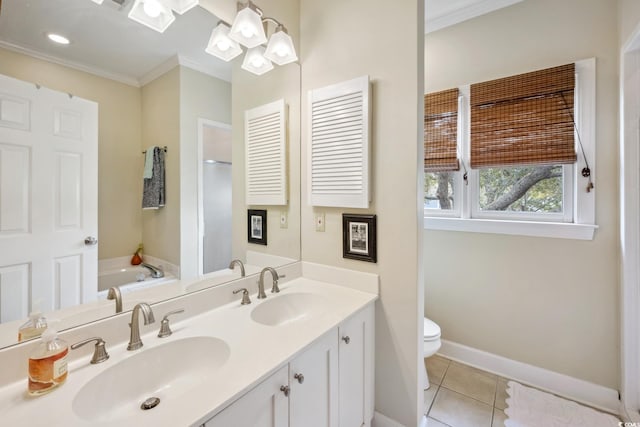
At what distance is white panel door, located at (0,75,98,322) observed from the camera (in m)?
0.83

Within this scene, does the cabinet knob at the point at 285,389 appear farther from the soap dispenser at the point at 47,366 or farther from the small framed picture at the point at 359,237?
the small framed picture at the point at 359,237

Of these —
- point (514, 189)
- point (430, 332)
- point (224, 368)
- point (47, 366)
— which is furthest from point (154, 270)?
point (514, 189)

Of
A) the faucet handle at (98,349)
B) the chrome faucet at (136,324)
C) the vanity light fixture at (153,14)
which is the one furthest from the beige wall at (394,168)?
the faucet handle at (98,349)

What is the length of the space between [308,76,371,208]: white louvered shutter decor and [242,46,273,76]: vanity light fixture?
32 cm

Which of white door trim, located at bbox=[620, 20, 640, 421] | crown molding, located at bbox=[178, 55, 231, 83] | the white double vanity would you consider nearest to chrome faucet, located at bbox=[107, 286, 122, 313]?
the white double vanity

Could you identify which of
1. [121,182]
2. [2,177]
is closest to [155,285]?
[121,182]

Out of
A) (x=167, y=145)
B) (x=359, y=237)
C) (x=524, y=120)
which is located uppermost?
(x=524, y=120)

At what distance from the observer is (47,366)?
73 cm

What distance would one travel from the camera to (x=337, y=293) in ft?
5.01

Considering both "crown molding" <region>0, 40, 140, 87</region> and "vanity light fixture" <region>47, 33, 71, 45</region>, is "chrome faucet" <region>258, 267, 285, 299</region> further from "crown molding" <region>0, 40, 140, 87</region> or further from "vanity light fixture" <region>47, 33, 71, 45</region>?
"vanity light fixture" <region>47, 33, 71, 45</region>

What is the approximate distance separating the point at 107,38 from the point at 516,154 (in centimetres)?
240

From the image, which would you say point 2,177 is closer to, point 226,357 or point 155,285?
point 155,285

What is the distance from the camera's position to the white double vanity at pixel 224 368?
70 centimetres

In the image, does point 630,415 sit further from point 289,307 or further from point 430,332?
point 289,307
